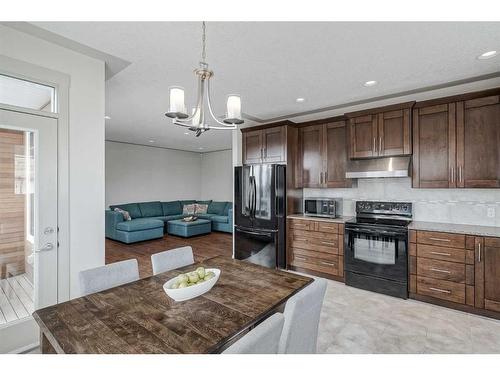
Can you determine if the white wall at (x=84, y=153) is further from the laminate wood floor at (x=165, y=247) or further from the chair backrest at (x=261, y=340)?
the chair backrest at (x=261, y=340)

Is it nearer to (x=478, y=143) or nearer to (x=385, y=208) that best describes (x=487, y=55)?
(x=478, y=143)

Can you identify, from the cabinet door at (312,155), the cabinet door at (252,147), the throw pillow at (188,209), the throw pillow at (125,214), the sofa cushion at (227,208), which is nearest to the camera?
the cabinet door at (312,155)

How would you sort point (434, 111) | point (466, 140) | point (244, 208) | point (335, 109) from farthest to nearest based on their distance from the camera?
point (244, 208) < point (335, 109) < point (434, 111) < point (466, 140)

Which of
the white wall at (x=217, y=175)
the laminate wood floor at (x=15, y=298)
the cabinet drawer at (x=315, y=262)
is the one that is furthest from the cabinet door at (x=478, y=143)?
the white wall at (x=217, y=175)

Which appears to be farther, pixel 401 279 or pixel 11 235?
pixel 401 279

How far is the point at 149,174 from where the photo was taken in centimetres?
782

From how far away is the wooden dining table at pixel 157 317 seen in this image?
1.03m

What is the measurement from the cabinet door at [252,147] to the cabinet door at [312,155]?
738 mm

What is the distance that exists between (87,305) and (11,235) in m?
1.25

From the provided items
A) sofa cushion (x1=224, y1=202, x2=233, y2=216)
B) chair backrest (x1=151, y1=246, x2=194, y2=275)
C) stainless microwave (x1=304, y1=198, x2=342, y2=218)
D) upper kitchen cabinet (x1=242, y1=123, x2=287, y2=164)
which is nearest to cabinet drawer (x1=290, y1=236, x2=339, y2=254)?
stainless microwave (x1=304, y1=198, x2=342, y2=218)
